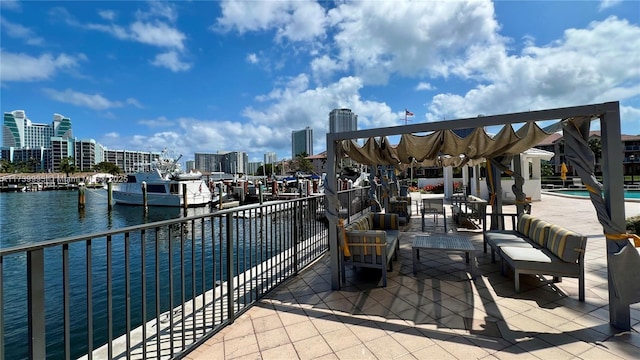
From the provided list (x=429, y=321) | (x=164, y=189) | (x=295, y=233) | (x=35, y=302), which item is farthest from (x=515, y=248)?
→ (x=164, y=189)

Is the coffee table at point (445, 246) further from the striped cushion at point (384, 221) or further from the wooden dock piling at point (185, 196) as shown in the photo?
the wooden dock piling at point (185, 196)

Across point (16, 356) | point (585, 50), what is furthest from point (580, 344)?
point (585, 50)

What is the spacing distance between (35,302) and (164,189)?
29.4 meters

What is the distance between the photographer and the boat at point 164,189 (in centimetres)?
2636

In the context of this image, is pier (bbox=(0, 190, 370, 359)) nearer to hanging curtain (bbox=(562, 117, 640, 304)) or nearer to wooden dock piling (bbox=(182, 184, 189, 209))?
hanging curtain (bbox=(562, 117, 640, 304))

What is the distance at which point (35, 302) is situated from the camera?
4.29 ft

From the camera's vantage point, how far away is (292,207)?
4137 millimetres

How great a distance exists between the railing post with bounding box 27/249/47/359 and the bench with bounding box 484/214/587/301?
420cm

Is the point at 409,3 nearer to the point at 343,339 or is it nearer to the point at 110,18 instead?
the point at 343,339

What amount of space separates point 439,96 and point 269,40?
8163 mm

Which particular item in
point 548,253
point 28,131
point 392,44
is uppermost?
point 28,131

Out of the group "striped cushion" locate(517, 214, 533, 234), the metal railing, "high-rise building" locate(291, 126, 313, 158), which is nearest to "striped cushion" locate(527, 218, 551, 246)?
"striped cushion" locate(517, 214, 533, 234)

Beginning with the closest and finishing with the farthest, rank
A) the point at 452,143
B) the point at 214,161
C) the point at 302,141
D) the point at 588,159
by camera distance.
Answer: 1. the point at 588,159
2. the point at 452,143
3. the point at 302,141
4. the point at 214,161

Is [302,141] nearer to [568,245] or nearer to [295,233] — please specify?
[295,233]
